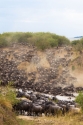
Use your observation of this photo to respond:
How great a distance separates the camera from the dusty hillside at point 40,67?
39188mm

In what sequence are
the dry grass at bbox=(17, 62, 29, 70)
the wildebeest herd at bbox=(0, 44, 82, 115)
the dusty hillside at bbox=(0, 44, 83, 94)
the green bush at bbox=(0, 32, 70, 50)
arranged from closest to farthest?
the wildebeest herd at bbox=(0, 44, 82, 115)
the dusty hillside at bbox=(0, 44, 83, 94)
the dry grass at bbox=(17, 62, 29, 70)
the green bush at bbox=(0, 32, 70, 50)

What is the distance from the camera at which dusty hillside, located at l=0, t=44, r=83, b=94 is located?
39188mm

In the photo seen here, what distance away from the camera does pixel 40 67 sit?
1640 inches

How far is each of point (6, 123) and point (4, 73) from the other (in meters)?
30.0

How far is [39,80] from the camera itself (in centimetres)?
3975

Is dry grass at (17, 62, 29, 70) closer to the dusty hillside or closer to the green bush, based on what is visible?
the dusty hillside

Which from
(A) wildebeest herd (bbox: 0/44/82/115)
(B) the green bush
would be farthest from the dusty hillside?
(B) the green bush

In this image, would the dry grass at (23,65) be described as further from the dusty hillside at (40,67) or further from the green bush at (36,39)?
the green bush at (36,39)

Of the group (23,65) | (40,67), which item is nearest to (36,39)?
(23,65)

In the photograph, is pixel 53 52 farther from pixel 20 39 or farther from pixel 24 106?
pixel 24 106

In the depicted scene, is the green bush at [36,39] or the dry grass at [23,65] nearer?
the dry grass at [23,65]

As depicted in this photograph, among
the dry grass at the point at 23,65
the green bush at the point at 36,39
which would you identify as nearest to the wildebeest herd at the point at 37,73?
the dry grass at the point at 23,65

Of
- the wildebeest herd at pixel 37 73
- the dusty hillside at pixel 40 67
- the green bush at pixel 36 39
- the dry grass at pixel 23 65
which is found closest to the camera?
the wildebeest herd at pixel 37 73

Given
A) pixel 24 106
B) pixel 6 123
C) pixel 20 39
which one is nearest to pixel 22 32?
pixel 20 39
